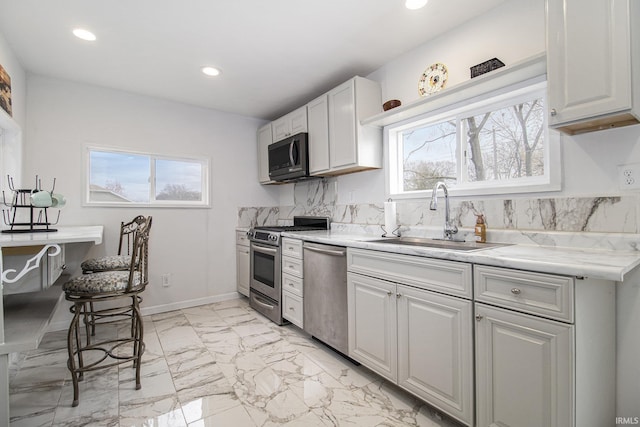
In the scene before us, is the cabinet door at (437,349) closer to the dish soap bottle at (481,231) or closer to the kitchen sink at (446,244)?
the kitchen sink at (446,244)

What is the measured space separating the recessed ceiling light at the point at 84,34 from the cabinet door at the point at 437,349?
2838 millimetres

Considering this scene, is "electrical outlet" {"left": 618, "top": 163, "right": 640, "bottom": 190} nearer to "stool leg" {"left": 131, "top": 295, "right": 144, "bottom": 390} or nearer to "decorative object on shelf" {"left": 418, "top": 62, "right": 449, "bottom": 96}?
"decorative object on shelf" {"left": 418, "top": 62, "right": 449, "bottom": 96}

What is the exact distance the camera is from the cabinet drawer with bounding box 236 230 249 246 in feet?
12.3

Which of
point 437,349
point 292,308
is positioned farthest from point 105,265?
point 437,349

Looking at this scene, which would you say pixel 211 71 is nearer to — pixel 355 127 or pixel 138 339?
pixel 355 127

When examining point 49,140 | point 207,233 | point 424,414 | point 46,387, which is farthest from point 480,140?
point 49,140

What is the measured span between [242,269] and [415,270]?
2.66 m

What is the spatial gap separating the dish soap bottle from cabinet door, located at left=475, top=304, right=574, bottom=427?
714 mm

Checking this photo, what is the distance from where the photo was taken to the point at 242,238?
3861 millimetres

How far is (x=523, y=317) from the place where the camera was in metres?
1.25

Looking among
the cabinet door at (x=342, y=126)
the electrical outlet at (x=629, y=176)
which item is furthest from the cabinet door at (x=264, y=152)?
the electrical outlet at (x=629, y=176)

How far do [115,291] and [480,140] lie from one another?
8.75ft

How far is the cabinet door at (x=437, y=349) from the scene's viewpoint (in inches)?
57.3

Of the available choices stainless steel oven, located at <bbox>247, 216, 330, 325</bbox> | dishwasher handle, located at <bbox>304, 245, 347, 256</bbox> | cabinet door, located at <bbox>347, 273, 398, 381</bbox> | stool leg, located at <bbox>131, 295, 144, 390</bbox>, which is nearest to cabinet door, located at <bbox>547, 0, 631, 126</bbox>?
cabinet door, located at <bbox>347, 273, 398, 381</bbox>
